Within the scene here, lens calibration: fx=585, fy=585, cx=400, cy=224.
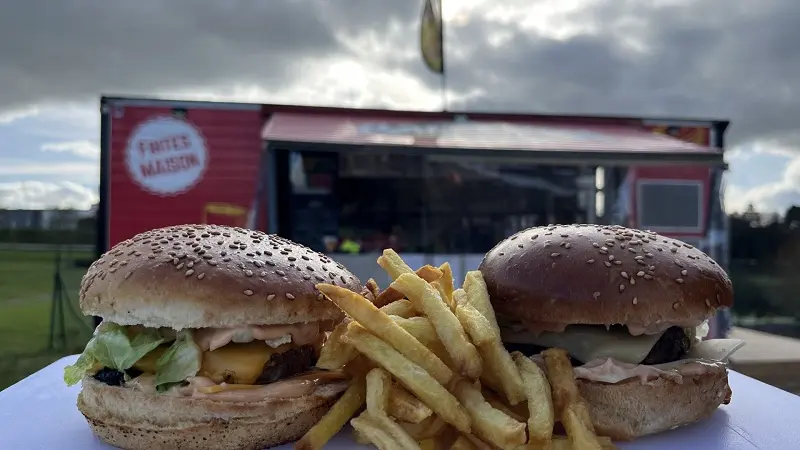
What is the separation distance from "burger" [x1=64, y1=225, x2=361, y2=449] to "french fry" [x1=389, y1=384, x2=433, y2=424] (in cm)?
38

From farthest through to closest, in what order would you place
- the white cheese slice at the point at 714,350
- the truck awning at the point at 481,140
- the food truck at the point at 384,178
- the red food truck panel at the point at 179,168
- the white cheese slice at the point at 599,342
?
the red food truck panel at the point at 179,168, the food truck at the point at 384,178, the truck awning at the point at 481,140, the white cheese slice at the point at 714,350, the white cheese slice at the point at 599,342

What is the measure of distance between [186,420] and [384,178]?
7354 mm

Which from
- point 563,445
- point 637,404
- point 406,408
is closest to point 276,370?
point 406,408

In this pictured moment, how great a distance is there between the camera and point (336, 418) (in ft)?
8.13

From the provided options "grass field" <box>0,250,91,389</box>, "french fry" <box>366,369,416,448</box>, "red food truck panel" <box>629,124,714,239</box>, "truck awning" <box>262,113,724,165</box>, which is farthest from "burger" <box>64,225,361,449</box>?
"red food truck panel" <box>629,124,714,239</box>

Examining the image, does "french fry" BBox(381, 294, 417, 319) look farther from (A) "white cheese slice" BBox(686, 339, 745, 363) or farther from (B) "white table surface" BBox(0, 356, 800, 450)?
(A) "white cheese slice" BBox(686, 339, 745, 363)

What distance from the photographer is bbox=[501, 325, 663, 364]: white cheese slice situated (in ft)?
9.03

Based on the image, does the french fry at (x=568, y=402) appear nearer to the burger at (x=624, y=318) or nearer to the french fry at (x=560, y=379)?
the french fry at (x=560, y=379)

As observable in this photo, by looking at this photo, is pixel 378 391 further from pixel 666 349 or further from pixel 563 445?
pixel 666 349

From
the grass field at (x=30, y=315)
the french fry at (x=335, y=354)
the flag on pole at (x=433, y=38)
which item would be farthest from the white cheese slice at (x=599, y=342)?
the flag on pole at (x=433, y=38)

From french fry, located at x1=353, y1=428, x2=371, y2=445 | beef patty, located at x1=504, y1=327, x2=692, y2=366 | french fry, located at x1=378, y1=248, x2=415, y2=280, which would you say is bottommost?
french fry, located at x1=353, y1=428, x2=371, y2=445

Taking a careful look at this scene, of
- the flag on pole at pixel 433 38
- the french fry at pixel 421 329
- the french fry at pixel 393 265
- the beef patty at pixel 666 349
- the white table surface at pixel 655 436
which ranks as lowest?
the white table surface at pixel 655 436

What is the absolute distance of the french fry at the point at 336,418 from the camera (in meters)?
2.37

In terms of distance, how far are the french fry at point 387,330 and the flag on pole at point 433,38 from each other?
36.6 ft
